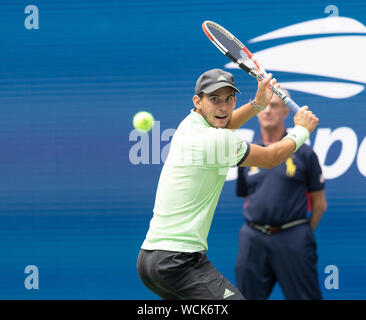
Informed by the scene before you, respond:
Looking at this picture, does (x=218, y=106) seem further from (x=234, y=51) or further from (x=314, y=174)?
(x=314, y=174)

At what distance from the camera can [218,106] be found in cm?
368

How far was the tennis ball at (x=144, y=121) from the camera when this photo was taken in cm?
502

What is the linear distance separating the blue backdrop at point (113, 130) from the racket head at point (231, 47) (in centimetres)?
91

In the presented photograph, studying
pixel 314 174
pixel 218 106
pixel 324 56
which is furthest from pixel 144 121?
pixel 218 106

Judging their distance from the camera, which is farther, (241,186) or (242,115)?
(241,186)

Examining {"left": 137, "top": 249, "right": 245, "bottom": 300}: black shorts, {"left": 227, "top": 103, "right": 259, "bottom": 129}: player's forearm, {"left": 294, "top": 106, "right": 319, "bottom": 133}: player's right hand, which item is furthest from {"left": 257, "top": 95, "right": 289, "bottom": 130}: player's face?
{"left": 137, "top": 249, "right": 245, "bottom": 300}: black shorts

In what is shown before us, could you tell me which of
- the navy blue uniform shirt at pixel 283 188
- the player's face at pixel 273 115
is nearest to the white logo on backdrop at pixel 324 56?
the player's face at pixel 273 115

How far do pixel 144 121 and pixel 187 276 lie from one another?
5.75ft

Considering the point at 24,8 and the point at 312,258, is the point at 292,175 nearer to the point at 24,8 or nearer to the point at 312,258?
the point at 312,258

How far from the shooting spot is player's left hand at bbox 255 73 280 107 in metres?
3.80

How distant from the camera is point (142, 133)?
16.8 ft

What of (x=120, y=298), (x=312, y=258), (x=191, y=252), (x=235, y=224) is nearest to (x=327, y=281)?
(x=312, y=258)

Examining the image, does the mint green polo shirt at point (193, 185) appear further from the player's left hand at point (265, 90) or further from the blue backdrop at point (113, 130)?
the blue backdrop at point (113, 130)

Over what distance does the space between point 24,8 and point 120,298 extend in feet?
7.25
